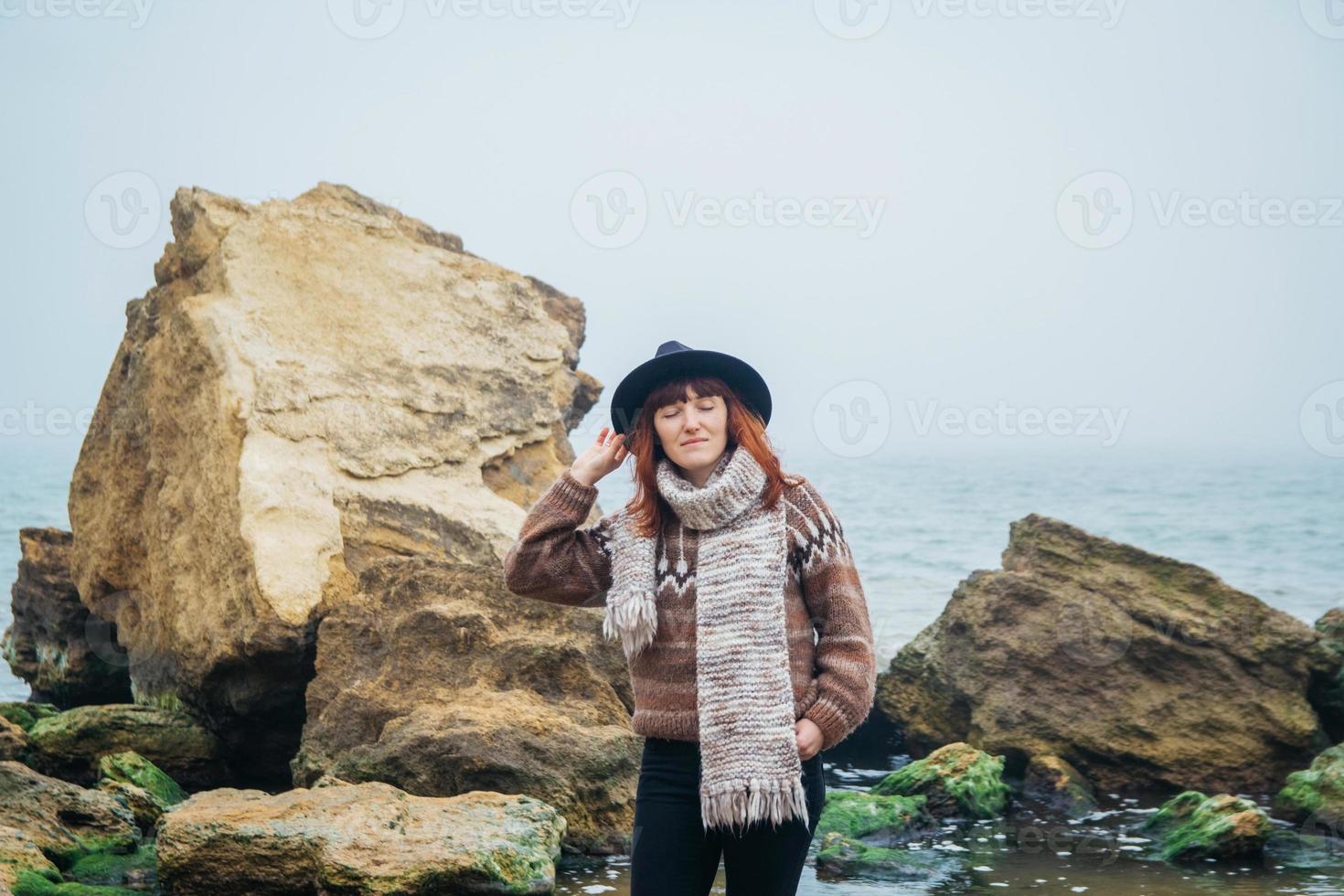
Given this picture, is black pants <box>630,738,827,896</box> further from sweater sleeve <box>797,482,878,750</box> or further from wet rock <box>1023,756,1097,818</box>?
wet rock <box>1023,756,1097,818</box>

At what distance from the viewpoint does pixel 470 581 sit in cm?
658

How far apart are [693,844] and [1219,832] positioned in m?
3.71

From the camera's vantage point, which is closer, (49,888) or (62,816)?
(49,888)

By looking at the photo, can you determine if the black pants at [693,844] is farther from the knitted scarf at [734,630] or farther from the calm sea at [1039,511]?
the calm sea at [1039,511]

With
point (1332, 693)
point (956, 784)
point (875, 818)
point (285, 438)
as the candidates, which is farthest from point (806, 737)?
point (1332, 693)

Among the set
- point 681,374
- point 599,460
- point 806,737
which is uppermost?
point 681,374

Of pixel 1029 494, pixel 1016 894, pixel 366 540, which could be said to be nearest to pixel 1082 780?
pixel 1016 894

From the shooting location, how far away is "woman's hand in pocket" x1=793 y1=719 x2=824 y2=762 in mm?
3172

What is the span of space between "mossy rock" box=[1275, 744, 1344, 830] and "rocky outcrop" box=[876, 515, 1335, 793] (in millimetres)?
560

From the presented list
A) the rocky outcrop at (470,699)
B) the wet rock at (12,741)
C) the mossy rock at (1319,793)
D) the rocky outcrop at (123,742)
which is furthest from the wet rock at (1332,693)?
the wet rock at (12,741)

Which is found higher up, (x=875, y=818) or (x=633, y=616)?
(x=633, y=616)

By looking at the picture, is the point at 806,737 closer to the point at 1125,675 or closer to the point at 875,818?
the point at 875,818

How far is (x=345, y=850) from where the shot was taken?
487cm

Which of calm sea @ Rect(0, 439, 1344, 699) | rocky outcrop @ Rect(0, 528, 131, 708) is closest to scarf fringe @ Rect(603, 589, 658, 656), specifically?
rocky outcrop @ Rect(0, 528, 131, 708)
